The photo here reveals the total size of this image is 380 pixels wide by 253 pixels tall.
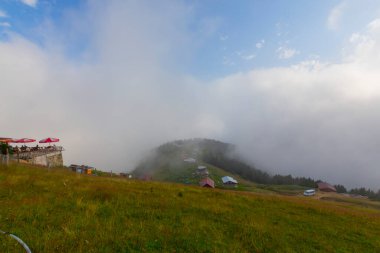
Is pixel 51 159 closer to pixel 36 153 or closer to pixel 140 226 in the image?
pixel 36 153

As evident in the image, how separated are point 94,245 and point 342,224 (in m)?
16.9

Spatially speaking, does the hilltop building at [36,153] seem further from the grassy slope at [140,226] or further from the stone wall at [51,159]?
the grassy slope at [140,226]

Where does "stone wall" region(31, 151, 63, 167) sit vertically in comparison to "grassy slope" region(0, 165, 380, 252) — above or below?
above

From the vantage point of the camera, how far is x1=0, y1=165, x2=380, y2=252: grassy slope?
29.2 feet

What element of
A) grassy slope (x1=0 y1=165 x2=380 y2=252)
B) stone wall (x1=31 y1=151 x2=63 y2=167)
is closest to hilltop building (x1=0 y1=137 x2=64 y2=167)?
stone wall (x1=31 y1=151 x2=63 y2=167)

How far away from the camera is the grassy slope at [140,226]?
29.2 feet

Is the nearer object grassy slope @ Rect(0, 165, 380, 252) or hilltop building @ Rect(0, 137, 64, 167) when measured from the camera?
grassy slope @ Rect(0, 165, 380, 252)

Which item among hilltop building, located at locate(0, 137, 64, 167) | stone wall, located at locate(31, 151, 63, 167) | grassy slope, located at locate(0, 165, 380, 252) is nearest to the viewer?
grassy slope, located at locate(0, 165, 380, 252)

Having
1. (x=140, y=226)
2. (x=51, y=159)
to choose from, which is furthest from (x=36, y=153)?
(x=140, y=226)

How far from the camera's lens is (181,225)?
1182 centimetres

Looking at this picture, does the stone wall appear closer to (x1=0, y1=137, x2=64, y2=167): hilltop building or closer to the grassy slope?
(x1=0, y1=137, x2=64, y2=167): hilltop building

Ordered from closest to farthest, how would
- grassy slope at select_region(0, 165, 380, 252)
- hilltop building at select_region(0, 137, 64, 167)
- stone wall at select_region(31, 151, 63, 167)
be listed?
grassy slope at select_region(0, 165, 380, 252), hilltop building at select_region(0, 137, 64, 167), stone wall at select_region(31, 151, 63, 167)

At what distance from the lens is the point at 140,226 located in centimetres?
1091

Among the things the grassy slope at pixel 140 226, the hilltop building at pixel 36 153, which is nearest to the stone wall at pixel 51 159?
the hilltop building at pixel 36 153
